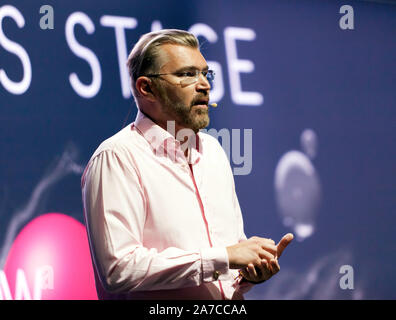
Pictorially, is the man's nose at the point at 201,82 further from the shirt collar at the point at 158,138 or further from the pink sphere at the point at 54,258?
the pink sphere at the point at 54,258

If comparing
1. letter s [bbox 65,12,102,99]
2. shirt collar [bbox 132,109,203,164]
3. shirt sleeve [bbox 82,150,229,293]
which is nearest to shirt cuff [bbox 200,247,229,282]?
shirt sleeve [bbox 82,150,229,293]

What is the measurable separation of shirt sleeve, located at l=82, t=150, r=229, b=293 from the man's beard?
0.97ft

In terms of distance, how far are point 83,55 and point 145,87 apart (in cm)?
152

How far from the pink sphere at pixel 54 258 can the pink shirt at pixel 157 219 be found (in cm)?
147

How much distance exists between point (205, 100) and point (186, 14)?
1771 mm

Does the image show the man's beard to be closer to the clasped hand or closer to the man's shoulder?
the man's shoulder

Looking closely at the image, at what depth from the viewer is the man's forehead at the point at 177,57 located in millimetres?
1854

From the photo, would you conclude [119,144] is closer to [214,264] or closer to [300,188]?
[214,264]

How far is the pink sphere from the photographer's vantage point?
311cm

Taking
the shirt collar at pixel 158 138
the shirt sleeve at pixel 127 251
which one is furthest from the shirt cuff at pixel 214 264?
the shirt collar at pixel 158 138

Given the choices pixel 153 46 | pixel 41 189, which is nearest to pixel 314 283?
pixel 41 189

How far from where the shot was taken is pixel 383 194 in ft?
13.3
